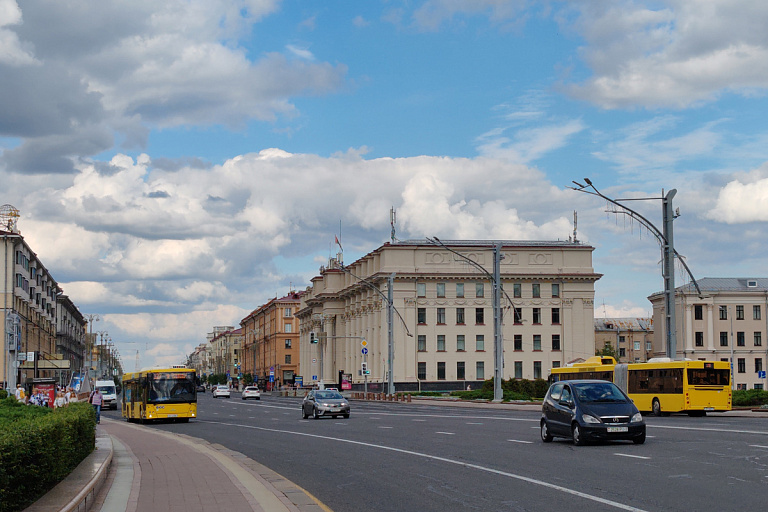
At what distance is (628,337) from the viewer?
561 feet

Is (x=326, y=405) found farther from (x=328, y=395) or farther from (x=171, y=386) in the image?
(x=171, y=386)

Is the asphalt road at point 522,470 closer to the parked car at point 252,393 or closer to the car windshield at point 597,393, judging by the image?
the car windshield at point 597,393

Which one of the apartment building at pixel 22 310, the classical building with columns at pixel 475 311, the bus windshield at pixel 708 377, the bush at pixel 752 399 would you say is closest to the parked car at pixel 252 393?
the classical building with columns at pixel 475 311

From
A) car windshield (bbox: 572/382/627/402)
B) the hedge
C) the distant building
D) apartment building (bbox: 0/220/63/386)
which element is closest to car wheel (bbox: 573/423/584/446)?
car windshield (bbox: 572/382/627/402)

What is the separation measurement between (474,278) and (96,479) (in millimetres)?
87576

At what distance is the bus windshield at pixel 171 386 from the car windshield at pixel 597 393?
25796 mm

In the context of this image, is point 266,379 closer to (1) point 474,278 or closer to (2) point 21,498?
(1) point 474,278

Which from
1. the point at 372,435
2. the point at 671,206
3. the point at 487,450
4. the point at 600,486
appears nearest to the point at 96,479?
the point at 600,486

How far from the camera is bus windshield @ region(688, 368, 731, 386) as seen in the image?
38000 millimetres

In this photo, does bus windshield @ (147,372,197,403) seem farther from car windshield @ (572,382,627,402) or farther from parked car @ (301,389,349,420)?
car windshield @ (572,382,627,402)

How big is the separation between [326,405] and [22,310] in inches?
2477

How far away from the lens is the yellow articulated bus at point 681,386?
38.0 metres

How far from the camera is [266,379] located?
176m

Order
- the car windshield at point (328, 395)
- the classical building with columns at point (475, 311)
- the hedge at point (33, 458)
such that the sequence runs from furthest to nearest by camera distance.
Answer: the classical building with columns at point (475, 311)
the car windshield at point (328, 395)
the hedge at point (33, 458)
